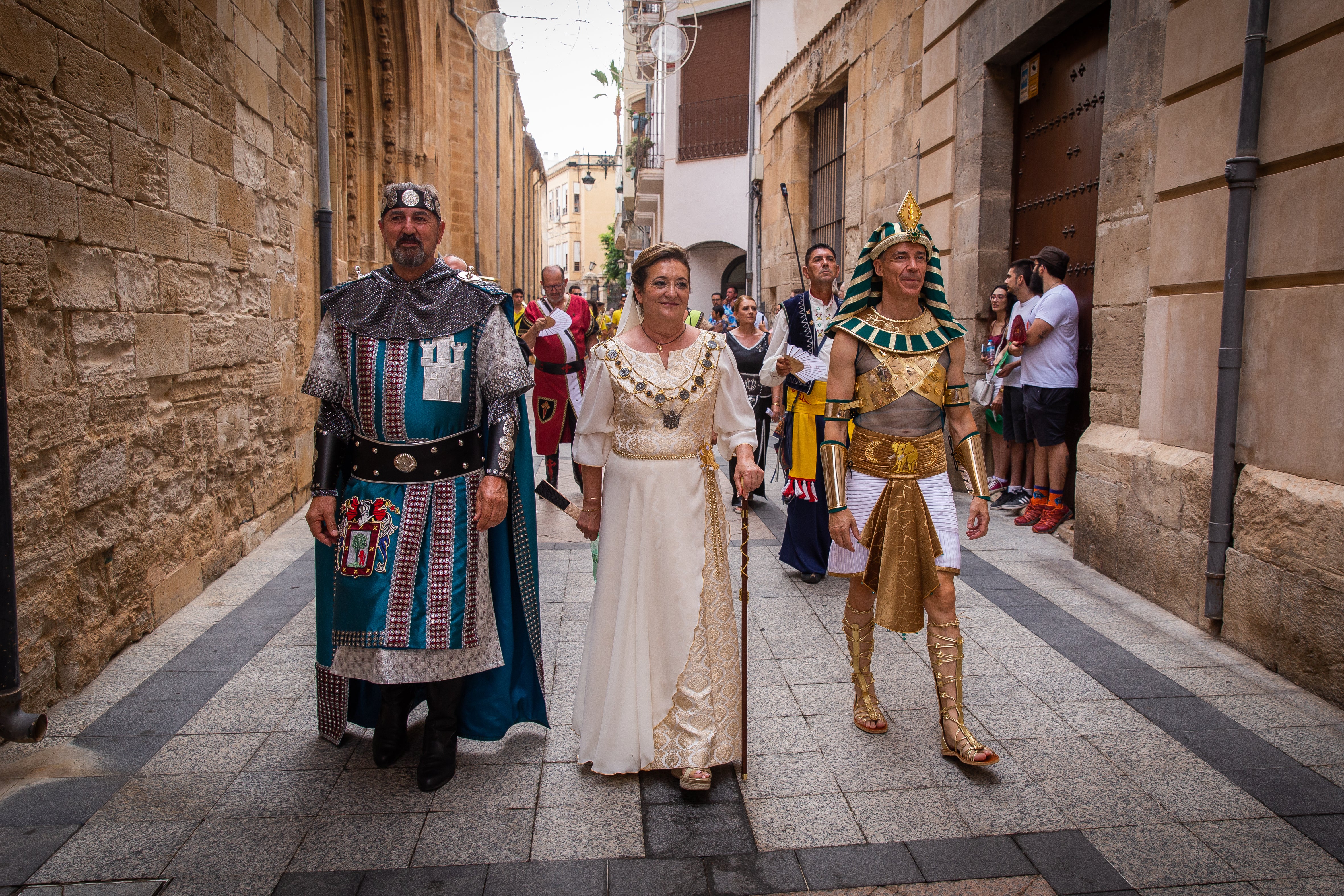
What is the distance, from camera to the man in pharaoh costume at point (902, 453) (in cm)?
333

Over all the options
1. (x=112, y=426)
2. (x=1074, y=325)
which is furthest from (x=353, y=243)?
(x=1074, y=325)

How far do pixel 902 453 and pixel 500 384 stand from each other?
4.90 ft

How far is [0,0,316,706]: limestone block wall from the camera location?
11.6 ft

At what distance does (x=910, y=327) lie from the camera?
3424mm

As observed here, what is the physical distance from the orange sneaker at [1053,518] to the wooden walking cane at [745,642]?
4.30 meters

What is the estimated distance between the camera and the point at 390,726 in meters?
3.23

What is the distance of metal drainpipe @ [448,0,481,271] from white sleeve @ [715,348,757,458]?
739 inches

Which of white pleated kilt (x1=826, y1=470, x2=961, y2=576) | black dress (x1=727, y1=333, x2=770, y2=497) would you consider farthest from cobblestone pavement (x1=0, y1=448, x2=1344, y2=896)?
black dress (x1=727, y1=333, x2=770, y2=497)

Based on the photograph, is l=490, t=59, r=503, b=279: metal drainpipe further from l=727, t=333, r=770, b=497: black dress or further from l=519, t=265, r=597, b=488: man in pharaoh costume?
l=727, t=333, r=770, b=497: black dress

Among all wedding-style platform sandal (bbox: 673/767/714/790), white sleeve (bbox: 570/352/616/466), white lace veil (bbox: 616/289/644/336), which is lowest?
wedding-style platform sandal (bbox: 673/767/714/790)

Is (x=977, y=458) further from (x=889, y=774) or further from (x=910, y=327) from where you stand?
(x=889, y=774)

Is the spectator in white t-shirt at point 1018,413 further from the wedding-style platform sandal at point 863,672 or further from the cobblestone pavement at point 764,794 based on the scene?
the wedding-style platform sandal at point 863,672

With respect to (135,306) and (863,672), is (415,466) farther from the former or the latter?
(135,306)

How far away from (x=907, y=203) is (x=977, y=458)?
99 centimetres
